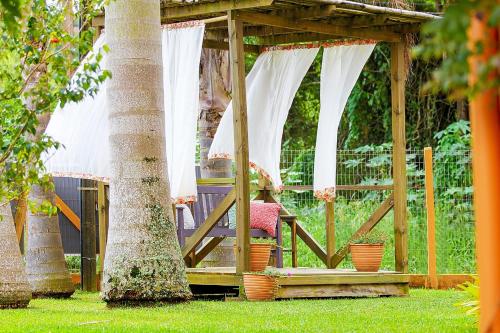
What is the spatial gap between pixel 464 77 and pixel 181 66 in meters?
8.25

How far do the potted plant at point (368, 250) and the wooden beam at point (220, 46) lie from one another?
2.67 meters

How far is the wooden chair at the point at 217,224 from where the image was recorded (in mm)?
10797

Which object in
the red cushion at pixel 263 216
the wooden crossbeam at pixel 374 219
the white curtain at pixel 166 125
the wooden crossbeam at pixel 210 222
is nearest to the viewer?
the white curtain at pixel 166 125

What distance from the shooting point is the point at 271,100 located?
11844 millimetres

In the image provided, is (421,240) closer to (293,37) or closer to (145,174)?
(293,37)

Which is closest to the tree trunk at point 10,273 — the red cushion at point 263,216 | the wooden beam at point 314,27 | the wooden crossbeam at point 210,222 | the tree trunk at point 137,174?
the tree trunk at point 137,174

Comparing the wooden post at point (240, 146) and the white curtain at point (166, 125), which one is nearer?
the wooden post at point (240, 146)

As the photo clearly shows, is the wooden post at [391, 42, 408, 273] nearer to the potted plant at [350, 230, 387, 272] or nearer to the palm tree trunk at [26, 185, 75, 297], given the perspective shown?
the potted plant at [350, 230, 387, 272]

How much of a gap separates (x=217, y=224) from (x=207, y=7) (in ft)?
7.69

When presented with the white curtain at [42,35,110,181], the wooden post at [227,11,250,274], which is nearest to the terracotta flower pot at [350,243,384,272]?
the wooden post at [227,11,250,274]

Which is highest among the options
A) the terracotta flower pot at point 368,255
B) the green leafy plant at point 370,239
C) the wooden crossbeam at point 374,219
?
the wooden crossbeam at point 374,219

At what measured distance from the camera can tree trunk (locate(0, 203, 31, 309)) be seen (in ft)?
28.2

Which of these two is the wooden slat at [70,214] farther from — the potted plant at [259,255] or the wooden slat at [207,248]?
the potted plant at [259,255]

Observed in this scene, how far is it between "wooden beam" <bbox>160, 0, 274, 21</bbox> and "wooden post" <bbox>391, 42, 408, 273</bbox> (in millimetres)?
2294
